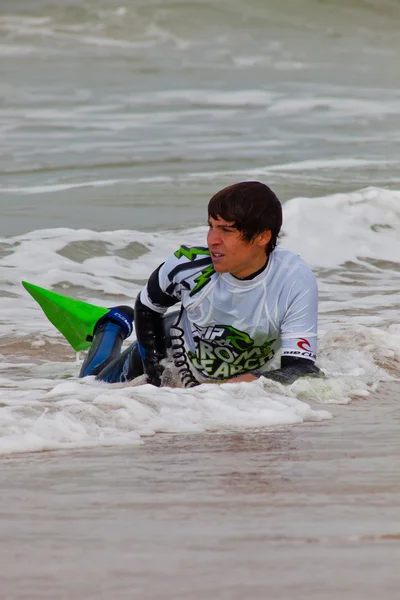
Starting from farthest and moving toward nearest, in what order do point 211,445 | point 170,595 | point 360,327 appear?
point 360,327 → point 211,445 → point 170,595

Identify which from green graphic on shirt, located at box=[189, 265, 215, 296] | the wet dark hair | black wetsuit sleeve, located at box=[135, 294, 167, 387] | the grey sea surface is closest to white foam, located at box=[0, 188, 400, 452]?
black wetsuit sleeve, located at box=[135, 294, 167, 387]

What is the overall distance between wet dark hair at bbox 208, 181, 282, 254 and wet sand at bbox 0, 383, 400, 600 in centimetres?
91

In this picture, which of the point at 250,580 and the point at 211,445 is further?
the point at 211,445

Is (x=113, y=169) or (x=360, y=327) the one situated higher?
(x=360, y=327)

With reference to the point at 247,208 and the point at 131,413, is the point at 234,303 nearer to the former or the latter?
the point at 247,208

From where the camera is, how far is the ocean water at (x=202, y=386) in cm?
245

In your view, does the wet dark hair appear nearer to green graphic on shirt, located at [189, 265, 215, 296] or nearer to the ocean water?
green graphic on shirt, located at [189, 265, 215, 296]

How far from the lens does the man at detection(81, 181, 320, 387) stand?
14.5 feet

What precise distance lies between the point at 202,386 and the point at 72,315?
5.49 feet

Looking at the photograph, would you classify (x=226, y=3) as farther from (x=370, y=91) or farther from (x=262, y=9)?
(x=370, y=91)

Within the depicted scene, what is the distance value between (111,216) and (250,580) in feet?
34.5

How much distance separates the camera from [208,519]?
9.02ft

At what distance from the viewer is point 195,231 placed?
38.4 feet

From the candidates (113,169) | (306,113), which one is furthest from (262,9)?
(113,169)
